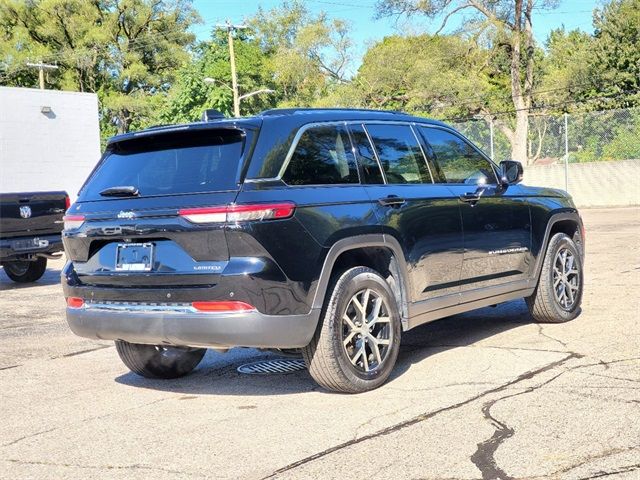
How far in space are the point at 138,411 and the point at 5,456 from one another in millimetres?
1000

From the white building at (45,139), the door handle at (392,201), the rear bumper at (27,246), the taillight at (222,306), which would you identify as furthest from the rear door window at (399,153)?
the white building at (45,139)

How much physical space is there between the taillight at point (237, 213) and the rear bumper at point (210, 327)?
548 millimetres

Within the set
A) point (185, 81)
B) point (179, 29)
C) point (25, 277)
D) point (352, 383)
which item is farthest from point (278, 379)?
point (179, 29)

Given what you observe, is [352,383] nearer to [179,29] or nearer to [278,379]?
[278,379]

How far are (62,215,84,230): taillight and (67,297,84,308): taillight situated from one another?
0.47 meters

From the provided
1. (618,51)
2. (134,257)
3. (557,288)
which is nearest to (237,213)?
(134,257)

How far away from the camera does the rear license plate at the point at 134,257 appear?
5.36 metres

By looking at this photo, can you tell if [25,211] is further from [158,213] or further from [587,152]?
[587,152]

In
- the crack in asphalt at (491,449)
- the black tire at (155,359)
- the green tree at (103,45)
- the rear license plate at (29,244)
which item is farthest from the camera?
the green tree at (103,45)

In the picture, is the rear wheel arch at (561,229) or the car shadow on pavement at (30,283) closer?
the rear wheel arch at (561,229)

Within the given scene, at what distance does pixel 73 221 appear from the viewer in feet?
19.0

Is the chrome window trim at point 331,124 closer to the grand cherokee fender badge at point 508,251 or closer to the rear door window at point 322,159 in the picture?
the rear door window at point 322,159

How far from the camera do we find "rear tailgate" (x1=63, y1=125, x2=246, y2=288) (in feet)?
16.9

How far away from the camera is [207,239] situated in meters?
5.11
